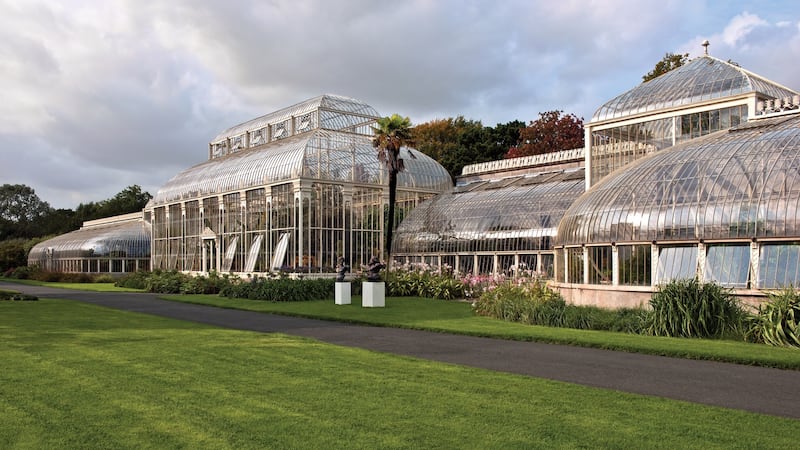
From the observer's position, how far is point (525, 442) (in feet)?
23.9

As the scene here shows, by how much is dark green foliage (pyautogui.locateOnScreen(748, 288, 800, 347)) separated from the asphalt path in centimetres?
292

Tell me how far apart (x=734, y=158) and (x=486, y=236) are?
15.9 meters

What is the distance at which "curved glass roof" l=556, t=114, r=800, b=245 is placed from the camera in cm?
1861

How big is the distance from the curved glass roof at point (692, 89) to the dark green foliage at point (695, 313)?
11559mm

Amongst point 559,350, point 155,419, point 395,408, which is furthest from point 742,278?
point 155,419

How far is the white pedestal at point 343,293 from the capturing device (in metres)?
28.4

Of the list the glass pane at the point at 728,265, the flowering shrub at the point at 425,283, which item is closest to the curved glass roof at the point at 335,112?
the flowering shrub at the point at 425,283

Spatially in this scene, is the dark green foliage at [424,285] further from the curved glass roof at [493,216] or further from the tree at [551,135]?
the tree at [551,135]

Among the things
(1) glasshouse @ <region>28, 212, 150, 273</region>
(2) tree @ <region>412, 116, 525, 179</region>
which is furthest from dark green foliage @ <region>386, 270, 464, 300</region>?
(1) glasshouse @ <region>28, 212, 150, 273</region>

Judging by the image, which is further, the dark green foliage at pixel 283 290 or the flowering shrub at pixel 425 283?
the flowering shrub at pixel 425 283

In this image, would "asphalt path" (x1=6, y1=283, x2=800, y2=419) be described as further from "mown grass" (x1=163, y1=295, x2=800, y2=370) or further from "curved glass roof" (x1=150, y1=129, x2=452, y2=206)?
"curved glass roof" (x1=150, y1=129, x2=452, y2=206)

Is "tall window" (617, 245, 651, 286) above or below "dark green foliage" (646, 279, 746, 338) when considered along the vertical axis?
above

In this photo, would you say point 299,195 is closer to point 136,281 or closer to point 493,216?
point 493,216

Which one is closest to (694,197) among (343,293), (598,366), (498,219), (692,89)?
(692,89)
